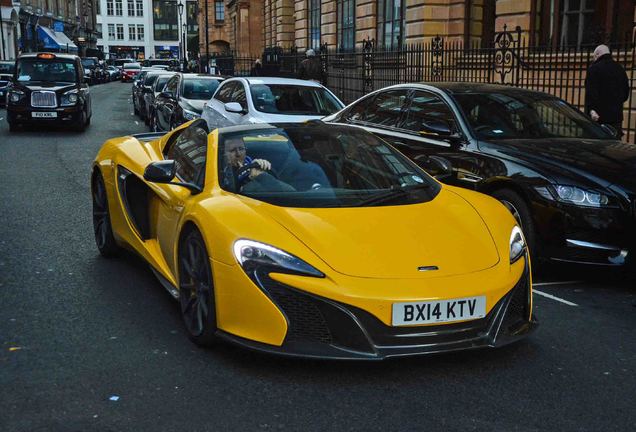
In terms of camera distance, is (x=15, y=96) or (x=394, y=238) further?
(x=15, y=96)

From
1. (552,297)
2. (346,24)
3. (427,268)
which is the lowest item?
(552,297)

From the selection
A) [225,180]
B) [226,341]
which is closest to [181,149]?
[225,180]

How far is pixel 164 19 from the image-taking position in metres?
132

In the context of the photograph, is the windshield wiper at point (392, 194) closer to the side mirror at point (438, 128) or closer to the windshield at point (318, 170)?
the windshield at point (318, 170)

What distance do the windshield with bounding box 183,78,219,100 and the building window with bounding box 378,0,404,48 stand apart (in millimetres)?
7679

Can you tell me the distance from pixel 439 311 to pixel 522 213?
8.68 feet

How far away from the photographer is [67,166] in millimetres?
13438

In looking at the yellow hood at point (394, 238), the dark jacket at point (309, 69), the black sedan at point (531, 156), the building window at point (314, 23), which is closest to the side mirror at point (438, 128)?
the black sedan at point (531, 156)

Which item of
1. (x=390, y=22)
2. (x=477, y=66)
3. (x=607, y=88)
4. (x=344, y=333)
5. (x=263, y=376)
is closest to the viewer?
(x=344, y=333)

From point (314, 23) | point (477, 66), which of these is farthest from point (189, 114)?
point (314, 23)

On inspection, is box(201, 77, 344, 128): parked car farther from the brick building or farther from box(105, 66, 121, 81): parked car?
box(105, 66, 121, 81): parked car

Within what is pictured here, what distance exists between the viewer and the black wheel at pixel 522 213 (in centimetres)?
625

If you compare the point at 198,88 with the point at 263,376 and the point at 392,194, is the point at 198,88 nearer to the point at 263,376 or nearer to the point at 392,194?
the point at 392,194

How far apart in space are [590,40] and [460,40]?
5697mm
